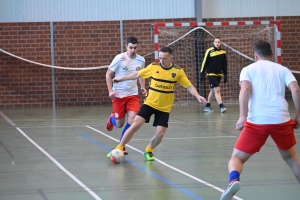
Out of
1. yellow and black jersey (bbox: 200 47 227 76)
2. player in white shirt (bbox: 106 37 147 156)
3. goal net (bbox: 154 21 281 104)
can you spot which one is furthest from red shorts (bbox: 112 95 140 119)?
goal net (bbox: 154 21 281 104)

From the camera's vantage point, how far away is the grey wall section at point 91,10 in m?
23.4

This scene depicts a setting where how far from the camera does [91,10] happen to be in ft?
77.6

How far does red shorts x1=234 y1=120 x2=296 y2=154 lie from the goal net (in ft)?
53.4

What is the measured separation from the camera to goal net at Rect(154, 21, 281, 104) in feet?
77.0

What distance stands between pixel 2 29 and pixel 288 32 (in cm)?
1062

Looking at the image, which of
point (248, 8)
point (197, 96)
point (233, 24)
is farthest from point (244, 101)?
point (248, 8)

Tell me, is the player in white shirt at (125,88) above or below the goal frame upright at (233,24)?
below

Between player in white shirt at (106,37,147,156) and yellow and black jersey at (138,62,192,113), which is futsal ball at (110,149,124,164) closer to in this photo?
yellow and black jersey at (138,62,192,113)

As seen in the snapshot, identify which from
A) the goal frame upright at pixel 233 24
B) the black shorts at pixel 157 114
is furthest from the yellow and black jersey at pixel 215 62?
the black shorts at pixel 157 114

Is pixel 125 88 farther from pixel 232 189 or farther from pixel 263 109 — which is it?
pixel 232 189

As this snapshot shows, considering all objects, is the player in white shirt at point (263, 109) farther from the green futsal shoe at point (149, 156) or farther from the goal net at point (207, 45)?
the goal net at point (207, 45)

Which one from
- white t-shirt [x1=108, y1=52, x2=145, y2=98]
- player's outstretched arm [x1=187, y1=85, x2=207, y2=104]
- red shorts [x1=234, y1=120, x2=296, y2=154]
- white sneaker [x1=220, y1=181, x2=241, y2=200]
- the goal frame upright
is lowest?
white sneaker [x1=220, y1=181, x2=241, y2=200]

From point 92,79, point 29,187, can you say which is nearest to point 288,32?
point 92,79

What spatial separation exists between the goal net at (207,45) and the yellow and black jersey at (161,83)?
13.1m
